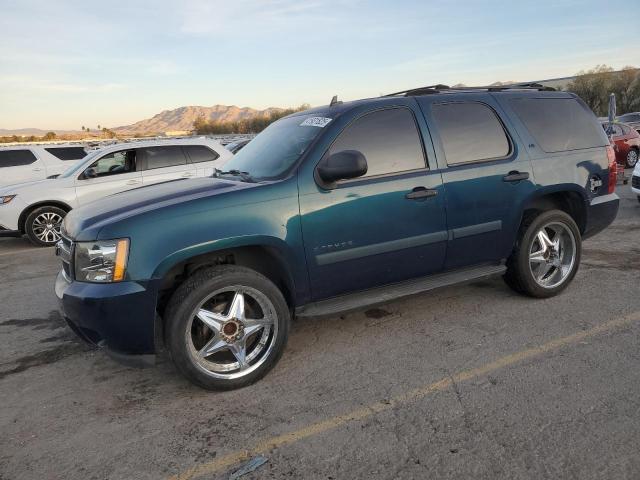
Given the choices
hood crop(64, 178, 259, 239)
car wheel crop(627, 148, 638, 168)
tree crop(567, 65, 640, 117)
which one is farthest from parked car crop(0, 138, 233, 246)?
tree crop(567, 65, 640, 117)

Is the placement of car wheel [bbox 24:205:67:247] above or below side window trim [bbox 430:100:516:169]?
below

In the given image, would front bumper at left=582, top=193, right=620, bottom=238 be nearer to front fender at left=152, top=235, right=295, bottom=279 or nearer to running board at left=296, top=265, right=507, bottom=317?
running board at left=296, top=265, right=507, bottom=317

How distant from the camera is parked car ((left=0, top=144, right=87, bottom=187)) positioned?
39.2 feet

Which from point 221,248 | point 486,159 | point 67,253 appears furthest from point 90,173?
point 486,159

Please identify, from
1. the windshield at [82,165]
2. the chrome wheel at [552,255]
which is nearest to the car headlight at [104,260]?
the chrome wheel at [552,255]

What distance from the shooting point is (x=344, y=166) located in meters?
3.41

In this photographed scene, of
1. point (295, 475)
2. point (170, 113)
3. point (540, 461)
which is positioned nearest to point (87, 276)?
point (295, 475)

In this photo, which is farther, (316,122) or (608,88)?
(608,88)

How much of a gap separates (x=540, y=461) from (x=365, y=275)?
167 centimetres

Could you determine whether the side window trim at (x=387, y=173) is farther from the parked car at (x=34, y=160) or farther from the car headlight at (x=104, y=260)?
the parked car at (x=34, y=160)

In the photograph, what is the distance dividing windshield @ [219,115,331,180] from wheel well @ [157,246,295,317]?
1.84 feet

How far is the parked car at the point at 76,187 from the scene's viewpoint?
28.8ft

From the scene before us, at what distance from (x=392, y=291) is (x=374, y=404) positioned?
1036 mm

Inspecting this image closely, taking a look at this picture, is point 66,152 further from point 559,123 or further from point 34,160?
point 559,123
